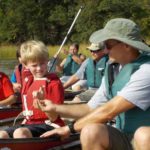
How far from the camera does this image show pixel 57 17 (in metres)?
41.2

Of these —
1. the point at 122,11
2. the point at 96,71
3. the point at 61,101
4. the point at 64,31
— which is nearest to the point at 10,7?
the point at 64,31

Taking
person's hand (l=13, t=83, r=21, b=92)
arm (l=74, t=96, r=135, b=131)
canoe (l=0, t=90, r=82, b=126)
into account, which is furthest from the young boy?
person's hand (l=13, t=83, r=21, b=92)

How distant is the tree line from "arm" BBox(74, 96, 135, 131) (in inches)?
1279

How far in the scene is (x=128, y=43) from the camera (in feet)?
9.54

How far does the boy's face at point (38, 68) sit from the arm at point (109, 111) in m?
0.84

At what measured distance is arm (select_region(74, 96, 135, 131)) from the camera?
288cm

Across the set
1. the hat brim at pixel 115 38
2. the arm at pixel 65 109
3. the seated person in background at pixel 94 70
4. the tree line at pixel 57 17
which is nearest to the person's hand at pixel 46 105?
the arm at pixel 65 109

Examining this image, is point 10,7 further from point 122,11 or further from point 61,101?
point 61,101

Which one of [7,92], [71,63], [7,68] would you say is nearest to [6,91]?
[7,92]

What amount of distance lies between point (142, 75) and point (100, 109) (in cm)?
28

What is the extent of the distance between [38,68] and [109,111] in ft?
3.25

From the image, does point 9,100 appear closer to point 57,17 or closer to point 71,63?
point 71,63

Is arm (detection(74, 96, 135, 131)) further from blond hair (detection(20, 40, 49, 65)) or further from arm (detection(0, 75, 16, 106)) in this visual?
arm (detection(0, 75, 16, 106))

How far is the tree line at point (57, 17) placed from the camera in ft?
118
